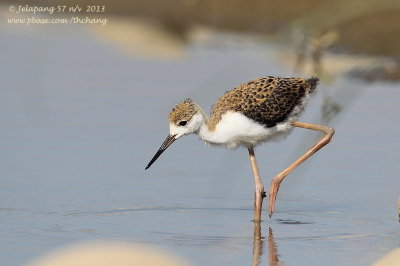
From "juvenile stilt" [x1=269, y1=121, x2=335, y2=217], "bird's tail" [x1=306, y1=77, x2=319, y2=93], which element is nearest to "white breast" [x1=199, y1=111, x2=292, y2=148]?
"juvenile stilt" [x1=269, y1=121, x2=335, y2=217]

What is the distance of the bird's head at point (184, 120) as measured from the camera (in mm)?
8266

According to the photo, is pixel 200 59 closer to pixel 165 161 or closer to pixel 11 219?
pixel 165 161

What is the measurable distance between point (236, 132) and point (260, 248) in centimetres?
114

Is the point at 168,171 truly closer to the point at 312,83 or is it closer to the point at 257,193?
the point at 257,193

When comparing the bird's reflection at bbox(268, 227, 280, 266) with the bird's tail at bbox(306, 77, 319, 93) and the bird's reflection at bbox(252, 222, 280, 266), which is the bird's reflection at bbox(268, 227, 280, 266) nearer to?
the bird's reflection at bbox(252, 222, 280, 266)

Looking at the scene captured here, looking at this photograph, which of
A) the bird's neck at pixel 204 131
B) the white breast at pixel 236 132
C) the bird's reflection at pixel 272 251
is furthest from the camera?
the bird's neck at pixel 204 131

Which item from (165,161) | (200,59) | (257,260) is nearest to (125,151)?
(165,161)

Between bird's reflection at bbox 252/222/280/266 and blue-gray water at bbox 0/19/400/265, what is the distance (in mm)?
40

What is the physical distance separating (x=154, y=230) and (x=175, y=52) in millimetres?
6732

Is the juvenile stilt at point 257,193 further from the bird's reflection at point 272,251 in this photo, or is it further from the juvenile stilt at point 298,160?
the bird's reflection at point 272,251

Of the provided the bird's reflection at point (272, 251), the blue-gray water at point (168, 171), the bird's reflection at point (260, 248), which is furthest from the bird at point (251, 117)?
the bird's reflection at point (272, 251)

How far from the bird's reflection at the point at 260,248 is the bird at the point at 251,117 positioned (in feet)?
1.41

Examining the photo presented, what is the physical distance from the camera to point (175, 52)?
14352mm

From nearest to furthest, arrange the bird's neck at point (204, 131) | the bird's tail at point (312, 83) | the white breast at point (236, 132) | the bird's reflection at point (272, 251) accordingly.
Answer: the bird's reflection at point (272, 251)
the white breast at point (236, 132)
the bird's neck at point (204, 131)
the bird's tail at point (312, 83)
